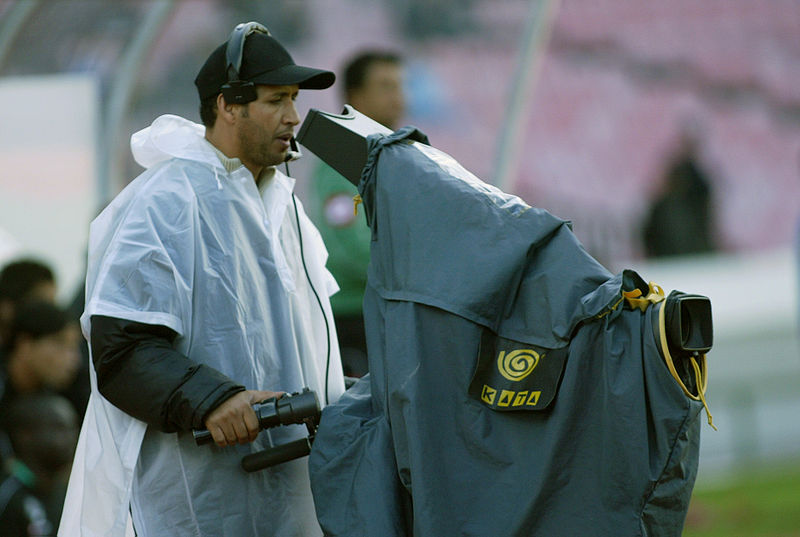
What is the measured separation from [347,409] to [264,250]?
58 centimetres

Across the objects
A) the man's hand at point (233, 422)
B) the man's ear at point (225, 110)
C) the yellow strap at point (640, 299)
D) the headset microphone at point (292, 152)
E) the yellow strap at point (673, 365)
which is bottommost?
the man's hand at point (233, 422)

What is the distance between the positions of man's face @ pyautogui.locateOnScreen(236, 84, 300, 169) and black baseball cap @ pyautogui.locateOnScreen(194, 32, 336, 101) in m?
0.04

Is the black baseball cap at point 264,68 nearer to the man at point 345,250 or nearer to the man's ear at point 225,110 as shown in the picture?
the man's ear at point 225,110

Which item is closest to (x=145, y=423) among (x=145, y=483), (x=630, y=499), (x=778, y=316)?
(x=145, y=483)

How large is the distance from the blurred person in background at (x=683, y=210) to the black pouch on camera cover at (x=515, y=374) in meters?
6.88

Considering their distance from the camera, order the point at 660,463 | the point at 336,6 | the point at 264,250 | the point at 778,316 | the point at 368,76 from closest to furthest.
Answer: the point at 660,463, the point at 264,250, the point at 368,76, the point at 336,6, the point at 778,316

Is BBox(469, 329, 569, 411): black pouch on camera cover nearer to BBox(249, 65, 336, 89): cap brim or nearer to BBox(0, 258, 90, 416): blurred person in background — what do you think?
BBox(249, 65, 336, 89): cap brim

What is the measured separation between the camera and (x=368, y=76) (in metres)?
4.95

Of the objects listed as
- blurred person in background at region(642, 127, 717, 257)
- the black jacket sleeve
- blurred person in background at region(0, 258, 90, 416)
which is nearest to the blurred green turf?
blurred person in background at region(642, 127, 717, 257)

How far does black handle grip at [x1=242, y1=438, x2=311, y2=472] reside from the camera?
3016 millimetres

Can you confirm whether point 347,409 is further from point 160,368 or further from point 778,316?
point 778,316

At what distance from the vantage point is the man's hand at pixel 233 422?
2.91 metres

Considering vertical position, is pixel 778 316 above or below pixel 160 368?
below

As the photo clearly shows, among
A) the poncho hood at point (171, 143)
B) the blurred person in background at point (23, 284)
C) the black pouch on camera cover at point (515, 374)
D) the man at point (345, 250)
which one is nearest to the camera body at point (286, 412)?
the black pouch on camera cover at point (515, 374)
